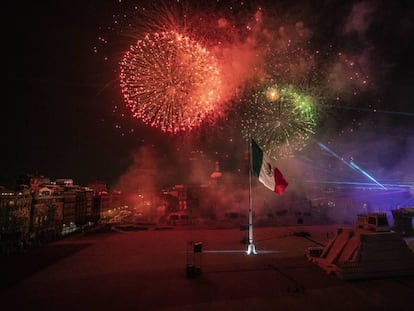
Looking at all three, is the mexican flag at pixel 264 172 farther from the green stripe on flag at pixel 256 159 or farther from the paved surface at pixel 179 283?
the paved surface at pixel 179 283

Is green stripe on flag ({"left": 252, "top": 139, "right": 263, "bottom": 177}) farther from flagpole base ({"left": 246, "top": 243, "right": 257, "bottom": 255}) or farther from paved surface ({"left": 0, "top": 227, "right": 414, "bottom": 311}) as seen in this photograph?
paved surface ({"left": 0, "top": 227, "right": 414, "bottom": 311})

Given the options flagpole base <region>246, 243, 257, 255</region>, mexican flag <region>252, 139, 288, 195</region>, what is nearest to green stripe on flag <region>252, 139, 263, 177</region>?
mexican flag <region>252, 139, 288, 195</region>

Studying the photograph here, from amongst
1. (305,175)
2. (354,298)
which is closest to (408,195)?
(305,175)

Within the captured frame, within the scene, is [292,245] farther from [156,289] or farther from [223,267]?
[156,289]

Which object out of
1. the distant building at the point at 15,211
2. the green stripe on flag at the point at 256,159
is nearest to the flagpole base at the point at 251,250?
the green stripe on flag at the point at 256,159

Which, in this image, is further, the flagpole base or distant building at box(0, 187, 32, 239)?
distant building at box(0, 187, 32, 239)

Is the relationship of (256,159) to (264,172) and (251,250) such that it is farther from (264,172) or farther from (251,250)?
(251,250)

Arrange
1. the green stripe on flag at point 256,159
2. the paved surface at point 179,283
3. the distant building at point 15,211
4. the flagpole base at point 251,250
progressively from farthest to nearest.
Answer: the distant building at point 15,211 → the green stripe on flag at point 256,159 → the flagpole base at point 251,250 → the paved surface at point 179,283
